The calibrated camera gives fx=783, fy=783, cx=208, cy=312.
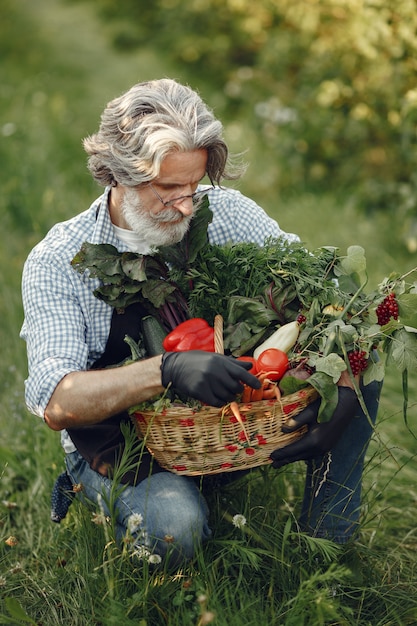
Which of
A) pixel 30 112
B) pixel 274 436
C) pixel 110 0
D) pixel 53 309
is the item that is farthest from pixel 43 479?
pixel 110 0

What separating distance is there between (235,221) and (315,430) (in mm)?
968

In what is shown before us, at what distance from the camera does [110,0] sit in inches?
494

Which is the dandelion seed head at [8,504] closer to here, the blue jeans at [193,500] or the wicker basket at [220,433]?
the blue jeans at [193,500]

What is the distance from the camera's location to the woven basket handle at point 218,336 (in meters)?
2.32

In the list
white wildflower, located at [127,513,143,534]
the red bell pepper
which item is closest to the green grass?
white wildflower, located at [127,513,143,534]

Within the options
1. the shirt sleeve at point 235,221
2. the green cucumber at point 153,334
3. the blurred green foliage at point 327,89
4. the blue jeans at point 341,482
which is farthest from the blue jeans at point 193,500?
the blurred green foliage at point 327,89

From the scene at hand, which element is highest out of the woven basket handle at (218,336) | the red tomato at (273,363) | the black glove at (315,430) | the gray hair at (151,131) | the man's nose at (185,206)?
the gray hair at (151,131)

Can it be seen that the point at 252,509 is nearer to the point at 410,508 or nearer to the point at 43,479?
the point at 410,508

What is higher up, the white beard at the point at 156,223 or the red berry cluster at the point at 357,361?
the white beard at the point at 156,223

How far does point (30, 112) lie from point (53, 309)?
5283 millimetres

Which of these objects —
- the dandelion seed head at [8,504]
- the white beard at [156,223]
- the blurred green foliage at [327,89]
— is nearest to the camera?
the white beard at [156,223]

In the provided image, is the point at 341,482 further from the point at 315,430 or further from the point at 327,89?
the point at 327,89

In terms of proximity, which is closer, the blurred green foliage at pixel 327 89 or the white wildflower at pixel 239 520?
the white wildflower at pixel 239 520

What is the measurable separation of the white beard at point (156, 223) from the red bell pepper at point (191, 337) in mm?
363
